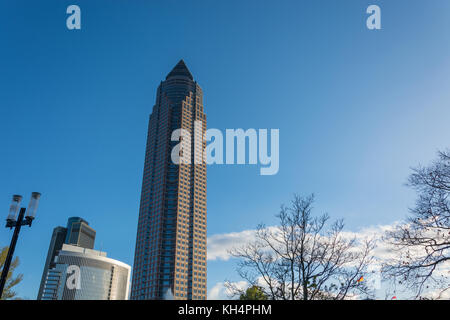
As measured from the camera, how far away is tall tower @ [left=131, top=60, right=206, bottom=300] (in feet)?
453

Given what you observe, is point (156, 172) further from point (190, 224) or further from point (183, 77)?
point (183, 77)

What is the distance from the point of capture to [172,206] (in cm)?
15300

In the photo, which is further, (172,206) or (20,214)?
(172,206)

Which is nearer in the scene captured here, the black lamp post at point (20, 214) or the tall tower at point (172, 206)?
the black lamp post at point (20, 214)

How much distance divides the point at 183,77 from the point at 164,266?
359 feet

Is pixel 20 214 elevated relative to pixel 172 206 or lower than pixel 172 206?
lower

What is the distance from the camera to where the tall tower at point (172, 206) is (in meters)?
138

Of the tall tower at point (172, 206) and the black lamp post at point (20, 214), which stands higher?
the tall tower at point (172, 206)
